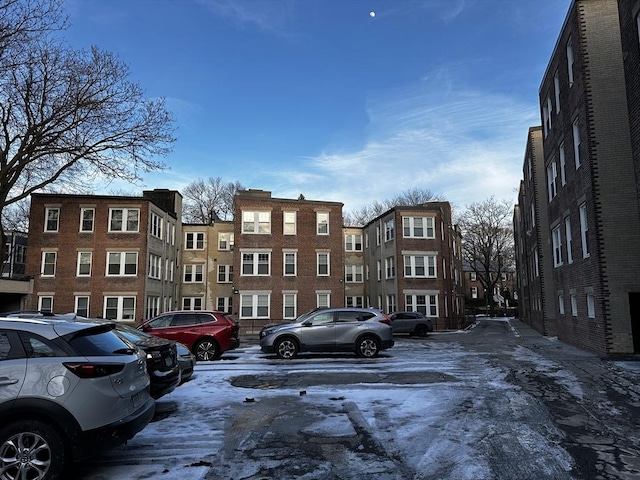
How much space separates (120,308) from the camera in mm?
30000

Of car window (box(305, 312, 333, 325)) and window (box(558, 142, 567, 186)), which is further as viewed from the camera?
window (box(558, 142, 567, 186))

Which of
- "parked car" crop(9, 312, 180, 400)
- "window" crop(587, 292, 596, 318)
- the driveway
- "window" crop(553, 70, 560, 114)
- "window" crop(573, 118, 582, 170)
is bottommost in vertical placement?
the driveway

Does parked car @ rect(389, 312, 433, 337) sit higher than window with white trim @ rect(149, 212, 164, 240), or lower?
lower

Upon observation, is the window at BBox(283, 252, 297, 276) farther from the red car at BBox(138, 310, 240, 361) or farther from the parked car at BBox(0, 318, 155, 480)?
the parked car at BBox(0, 318, 155, 480)

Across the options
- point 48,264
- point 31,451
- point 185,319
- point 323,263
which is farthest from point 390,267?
point 31,451

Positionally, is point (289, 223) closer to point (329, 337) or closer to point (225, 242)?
point (225, 242)

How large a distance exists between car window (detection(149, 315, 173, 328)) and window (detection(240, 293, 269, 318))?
17209mm

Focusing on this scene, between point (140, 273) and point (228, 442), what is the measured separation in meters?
26.8

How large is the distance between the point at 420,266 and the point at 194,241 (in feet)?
65.4

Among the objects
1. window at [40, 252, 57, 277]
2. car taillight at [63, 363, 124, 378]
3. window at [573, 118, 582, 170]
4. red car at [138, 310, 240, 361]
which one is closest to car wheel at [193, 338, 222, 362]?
red car at [138, 310, 240, 361]

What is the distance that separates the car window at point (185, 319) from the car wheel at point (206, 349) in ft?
2.48

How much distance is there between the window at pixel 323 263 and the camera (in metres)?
33.9

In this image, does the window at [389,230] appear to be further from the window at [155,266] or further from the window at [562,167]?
the window at [155,266]

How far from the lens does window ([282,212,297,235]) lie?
33.9 metres
